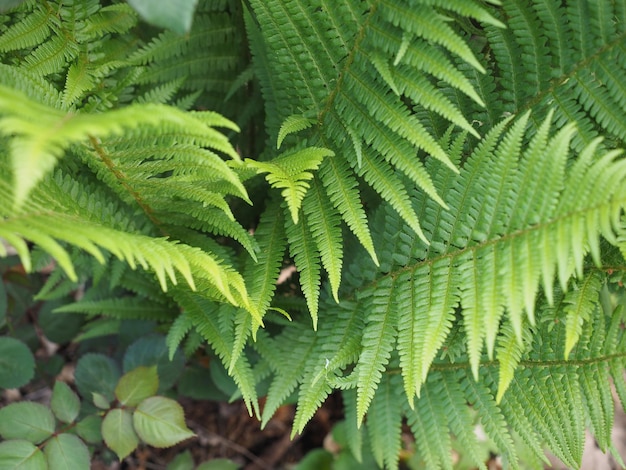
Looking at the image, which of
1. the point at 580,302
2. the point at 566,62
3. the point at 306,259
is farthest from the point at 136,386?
the point at 566,62

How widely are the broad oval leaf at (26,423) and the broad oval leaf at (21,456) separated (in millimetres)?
50

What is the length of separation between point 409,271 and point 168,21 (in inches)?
33.1

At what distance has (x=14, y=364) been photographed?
1.66m

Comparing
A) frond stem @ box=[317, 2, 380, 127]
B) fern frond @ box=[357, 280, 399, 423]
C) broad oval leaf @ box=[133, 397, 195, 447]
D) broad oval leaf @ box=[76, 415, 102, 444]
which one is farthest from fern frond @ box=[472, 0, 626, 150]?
broad oval leaf @ box=[76, 415, 102, 444]

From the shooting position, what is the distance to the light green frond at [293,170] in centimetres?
122

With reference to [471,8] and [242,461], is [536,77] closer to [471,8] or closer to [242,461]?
[471,8]

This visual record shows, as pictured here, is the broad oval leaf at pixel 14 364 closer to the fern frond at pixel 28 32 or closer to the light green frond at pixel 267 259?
the light green frond at pixel 267 259

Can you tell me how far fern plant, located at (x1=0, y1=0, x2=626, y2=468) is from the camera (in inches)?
45.3

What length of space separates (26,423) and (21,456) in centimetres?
10

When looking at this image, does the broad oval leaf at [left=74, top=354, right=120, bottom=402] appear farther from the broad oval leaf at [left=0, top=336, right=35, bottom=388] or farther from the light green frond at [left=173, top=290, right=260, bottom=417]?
the light green frond at [left=173, top=290, right=260, bottom=417]

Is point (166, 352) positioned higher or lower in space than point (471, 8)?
lower

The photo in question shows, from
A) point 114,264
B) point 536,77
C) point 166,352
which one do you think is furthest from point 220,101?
point 536,77

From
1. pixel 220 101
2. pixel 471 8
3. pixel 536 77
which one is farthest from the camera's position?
pixel 220 101

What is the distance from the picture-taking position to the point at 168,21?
3.13 feet
